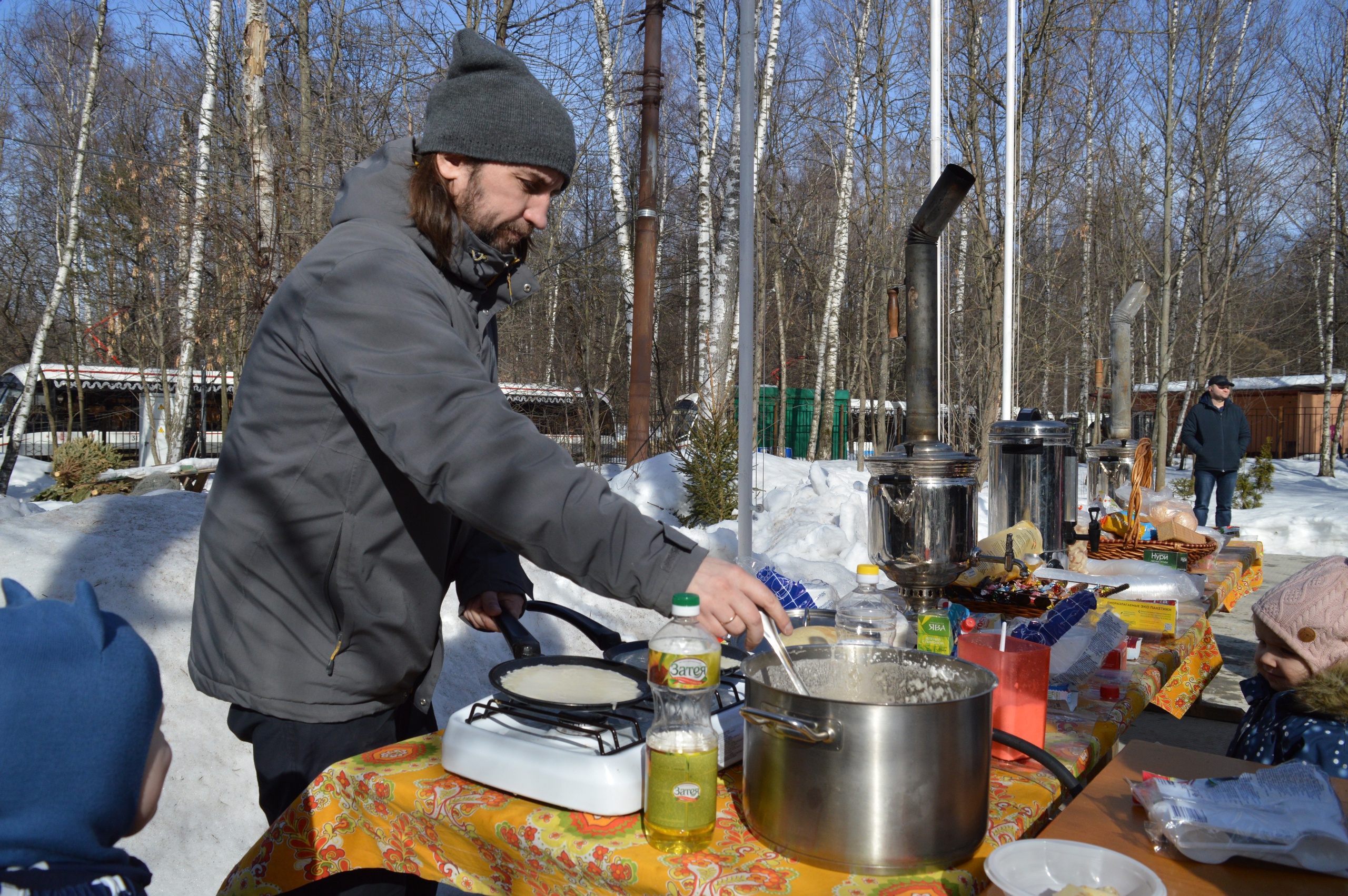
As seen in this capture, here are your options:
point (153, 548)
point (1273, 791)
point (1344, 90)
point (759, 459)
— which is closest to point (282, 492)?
point (1273, 791)

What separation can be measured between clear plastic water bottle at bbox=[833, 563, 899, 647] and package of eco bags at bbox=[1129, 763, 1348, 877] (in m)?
0.68

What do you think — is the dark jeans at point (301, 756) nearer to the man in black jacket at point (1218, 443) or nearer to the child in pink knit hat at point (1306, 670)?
the child in pink knit hat at point (1306, 670)

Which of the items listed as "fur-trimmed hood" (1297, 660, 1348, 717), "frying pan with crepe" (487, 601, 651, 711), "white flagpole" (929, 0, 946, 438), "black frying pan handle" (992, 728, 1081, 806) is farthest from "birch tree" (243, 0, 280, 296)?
"fur-trimmed hood" (1297, 660, 1348, 717)

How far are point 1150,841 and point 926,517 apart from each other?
1422 mm

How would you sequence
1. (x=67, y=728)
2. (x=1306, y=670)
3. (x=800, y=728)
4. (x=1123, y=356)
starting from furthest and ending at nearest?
(x=1123, y=356) → (x=1306, y=670) → (x=800, y=728) → (x=67, y=728)

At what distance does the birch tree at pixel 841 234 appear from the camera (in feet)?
58.8

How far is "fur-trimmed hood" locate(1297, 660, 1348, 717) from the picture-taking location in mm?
2004

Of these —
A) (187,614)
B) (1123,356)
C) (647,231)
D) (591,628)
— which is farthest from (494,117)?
(647,231)

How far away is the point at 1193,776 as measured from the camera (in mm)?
1679

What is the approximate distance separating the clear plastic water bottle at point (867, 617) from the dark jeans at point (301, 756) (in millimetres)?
1068

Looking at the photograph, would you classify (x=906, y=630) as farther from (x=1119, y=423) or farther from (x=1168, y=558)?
(x=1119, y=423)

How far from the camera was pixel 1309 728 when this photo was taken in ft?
6.59

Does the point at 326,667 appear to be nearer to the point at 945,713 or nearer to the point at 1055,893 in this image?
the point at 945,713

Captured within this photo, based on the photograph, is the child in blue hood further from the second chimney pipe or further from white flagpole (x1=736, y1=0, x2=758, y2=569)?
the second chimney pipe
